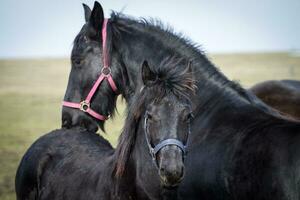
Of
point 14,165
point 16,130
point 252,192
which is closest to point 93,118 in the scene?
point 252,192

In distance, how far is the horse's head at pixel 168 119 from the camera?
12.2 ft

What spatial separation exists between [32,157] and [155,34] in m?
1.87

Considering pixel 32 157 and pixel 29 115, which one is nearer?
pixel 32 157

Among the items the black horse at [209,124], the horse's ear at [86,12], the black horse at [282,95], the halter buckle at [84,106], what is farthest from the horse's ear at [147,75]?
the black horse at [282,95]

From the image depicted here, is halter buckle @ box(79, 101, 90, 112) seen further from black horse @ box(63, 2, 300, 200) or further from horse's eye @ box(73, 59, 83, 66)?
horse's eye @ box(73, 59, 83, 66)

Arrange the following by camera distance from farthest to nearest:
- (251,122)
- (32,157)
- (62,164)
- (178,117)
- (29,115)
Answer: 1. (29,115)
2. (32,157)
3. (62,164)
4. (251,122)
5. (178,117)

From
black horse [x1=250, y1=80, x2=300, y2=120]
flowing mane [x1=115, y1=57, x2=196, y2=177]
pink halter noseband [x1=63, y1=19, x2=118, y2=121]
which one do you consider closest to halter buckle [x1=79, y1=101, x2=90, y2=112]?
pink halter noseband [x1=63, y1=19, x2=118, y2=121]

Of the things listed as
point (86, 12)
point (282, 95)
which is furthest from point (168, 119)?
point (282, 95)

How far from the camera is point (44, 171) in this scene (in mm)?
5488

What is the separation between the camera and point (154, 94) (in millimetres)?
4016

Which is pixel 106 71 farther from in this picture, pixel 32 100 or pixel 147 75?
pixel 32 100

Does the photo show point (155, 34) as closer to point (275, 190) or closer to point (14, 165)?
point (275, 190)

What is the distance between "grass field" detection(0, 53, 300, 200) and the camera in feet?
40.1

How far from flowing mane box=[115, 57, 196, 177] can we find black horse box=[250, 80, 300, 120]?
126 inches
